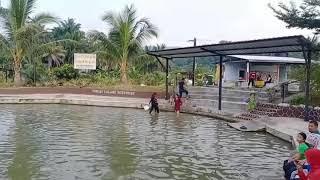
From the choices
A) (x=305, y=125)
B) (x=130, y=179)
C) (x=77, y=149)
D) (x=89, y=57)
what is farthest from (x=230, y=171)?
(x=89, y=57)

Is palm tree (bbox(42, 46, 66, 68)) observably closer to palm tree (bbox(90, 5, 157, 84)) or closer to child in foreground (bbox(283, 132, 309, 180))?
palm tree (bbox(90, 5, 157, 84))

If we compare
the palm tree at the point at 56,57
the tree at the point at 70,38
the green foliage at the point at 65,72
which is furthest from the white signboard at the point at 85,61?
the palm tree at the point at 56,57

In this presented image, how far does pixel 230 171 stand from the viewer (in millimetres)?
10914

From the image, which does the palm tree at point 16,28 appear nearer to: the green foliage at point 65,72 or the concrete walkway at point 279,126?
the green foliage at point 65,72

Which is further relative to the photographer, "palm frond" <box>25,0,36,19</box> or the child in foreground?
"palm frond" <box>25,0,36,19</box>

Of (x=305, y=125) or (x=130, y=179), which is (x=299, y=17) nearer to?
(x=305, y=125)

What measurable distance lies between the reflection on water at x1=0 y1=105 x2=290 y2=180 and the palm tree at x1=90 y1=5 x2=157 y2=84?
1524cm

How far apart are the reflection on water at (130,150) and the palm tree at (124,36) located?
1524 cm

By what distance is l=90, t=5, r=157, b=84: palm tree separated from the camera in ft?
118

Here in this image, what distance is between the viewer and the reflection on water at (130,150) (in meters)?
10.5

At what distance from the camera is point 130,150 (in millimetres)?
13320

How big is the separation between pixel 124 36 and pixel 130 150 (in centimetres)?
2330

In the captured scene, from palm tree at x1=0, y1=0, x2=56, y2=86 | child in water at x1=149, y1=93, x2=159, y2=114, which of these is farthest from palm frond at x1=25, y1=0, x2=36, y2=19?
child in water at x1=149, y1=93, x2=159, y2=114

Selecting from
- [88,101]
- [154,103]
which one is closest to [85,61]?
[88,101]
